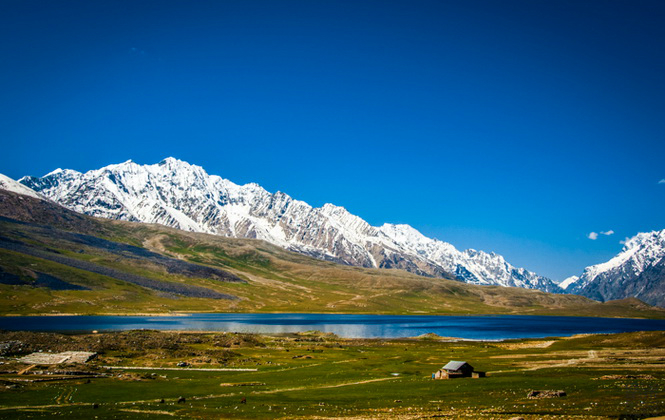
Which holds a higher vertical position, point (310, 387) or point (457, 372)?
point (457, 372)

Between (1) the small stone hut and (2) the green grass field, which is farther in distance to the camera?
(1) the small stone hut

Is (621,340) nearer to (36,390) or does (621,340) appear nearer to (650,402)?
(650,402)

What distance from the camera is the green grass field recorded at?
37.9m

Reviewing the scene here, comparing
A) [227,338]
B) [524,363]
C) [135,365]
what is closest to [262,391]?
[135,365]

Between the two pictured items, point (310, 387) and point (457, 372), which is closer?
point (310, 387)

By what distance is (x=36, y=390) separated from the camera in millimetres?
50375

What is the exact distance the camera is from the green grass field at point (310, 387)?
37875 mm

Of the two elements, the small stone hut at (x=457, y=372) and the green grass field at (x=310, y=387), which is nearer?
the green grass field at (x=310, y=387)

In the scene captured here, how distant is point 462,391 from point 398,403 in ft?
30.9

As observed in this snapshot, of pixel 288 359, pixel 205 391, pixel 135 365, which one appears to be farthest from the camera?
pixel 288 359

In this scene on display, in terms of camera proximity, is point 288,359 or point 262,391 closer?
point 262,391

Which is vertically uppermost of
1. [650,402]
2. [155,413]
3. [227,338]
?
[650,402]

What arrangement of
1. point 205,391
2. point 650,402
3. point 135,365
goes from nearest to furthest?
point 650,402 → point 205,391 → point 135,365

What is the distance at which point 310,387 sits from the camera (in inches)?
2328
